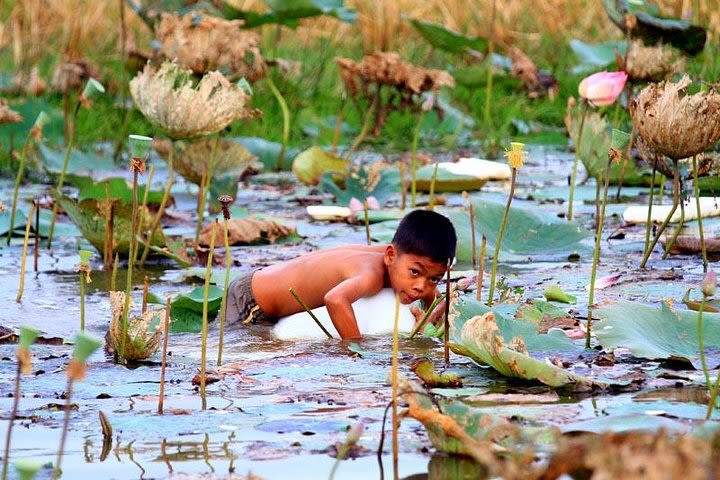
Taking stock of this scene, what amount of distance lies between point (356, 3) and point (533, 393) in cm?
967

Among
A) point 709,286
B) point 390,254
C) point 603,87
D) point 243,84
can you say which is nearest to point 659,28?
point 603,87

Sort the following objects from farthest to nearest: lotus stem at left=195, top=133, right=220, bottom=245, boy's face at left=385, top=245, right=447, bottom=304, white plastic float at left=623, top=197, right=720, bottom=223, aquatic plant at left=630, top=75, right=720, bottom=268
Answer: white plastic float at left=623, top=197, right=720, bottom=223, lotus stem at left=195, top=133, right=220, bottom=245, boy's face at left=385, top=245, right=447, bottom=304, aquatic plant at left=630, top=75, right=720, bottom=268

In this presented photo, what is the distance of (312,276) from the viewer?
165 inches

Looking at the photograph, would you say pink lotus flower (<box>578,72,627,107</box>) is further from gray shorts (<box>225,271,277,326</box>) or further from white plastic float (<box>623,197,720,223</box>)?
gray shorts (<box>225,271,277,326</box>)

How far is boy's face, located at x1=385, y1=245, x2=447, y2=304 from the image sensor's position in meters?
3.96

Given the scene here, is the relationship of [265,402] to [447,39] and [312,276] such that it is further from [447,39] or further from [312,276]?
[447,39]

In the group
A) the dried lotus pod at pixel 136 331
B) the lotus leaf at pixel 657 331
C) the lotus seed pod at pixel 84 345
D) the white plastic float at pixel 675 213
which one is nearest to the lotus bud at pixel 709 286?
the lotus leaf at pixel 657 331

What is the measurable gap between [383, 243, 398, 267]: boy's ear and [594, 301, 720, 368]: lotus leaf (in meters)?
0.91

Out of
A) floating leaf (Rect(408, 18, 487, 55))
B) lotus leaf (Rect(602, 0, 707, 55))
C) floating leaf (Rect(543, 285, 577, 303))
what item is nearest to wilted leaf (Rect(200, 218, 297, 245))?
floating leaf (Rect(543, 285, 577, 303))

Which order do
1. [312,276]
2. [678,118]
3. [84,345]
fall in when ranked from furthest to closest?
[312,276]
[678,118]
[84,345]

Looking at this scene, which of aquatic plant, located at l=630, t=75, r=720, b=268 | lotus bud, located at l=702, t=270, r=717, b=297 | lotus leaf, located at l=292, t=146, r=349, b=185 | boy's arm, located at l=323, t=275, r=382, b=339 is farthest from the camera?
lotus leaf, located at l=292, t=146, r=349, b=185

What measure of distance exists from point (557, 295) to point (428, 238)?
0.48 metres

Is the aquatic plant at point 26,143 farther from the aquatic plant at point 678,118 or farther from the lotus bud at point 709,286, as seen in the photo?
the lotus bud at point 709,286

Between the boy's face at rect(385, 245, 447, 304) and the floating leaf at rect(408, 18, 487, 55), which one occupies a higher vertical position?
the floating leaf at rect(408, 18, 487, 55)
